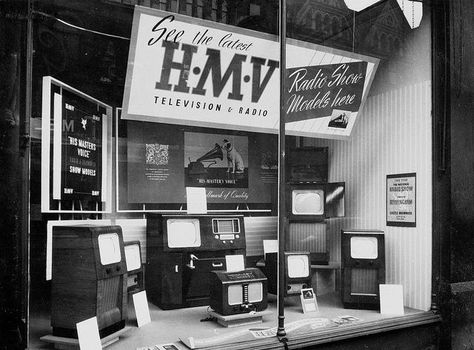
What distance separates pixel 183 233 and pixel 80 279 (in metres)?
0.89

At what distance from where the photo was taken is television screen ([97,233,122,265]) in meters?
2.32

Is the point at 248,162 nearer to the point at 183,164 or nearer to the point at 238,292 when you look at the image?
the point at 183,164

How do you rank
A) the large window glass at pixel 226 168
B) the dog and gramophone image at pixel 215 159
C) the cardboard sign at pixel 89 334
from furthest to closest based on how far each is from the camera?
the dog and gramophone image at pixel 215 159 → the large window glass at pixel 226 168 → the cardboard sign at pixel 89 334

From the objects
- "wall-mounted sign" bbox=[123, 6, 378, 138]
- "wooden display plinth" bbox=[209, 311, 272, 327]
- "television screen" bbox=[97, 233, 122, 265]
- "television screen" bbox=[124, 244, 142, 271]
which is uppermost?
"wall-mounted sign" bbox=[123, 6, 378, 138]

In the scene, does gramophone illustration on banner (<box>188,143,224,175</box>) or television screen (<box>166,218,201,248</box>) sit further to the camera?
gramophone illustration on banner (<box>188,143,224,175</box>)

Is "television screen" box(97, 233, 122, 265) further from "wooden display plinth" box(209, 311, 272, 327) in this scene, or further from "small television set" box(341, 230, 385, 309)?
"small television set" box(341, 230, 385, 309)

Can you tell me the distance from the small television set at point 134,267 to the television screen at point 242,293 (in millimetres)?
588

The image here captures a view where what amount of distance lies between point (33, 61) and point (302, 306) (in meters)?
2.12

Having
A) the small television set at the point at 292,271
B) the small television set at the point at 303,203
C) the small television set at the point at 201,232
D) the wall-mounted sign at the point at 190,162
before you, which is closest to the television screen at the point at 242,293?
the small television set at the point at 292,271

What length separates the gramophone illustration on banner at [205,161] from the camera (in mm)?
3354

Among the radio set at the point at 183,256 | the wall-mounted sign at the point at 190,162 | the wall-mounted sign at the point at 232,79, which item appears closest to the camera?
the wall-mounted sign at the point at 232,79

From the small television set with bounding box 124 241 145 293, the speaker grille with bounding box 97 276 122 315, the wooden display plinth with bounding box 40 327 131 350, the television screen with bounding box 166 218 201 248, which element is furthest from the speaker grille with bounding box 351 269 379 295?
the wooden display plinth with bounding box 40 327 131 350

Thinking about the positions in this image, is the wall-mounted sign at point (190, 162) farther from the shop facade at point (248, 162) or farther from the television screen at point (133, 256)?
the television screen at point (133, 256)

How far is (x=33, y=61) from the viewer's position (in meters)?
2.36
